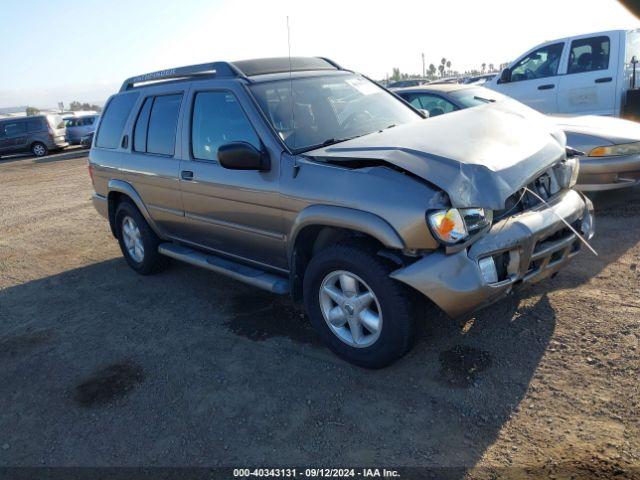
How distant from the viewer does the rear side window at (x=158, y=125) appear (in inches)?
181

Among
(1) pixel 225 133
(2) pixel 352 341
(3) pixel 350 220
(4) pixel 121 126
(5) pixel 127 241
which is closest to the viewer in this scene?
(3) pixel 350 220

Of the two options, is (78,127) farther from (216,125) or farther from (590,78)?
(216,125)

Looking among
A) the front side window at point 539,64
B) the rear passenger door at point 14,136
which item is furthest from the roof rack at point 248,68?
the rear passenger door at point 14,136

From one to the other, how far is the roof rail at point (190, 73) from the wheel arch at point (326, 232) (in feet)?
4.72

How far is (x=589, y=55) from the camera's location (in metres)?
8.09

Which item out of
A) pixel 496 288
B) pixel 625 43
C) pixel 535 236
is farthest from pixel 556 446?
pixel 625 43

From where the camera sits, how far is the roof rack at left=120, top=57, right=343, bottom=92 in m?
4.17

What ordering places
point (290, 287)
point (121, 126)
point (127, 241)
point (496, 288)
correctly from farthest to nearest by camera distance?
point (127, 241) < point (121, 126) < point (290, 287) < point (496, 288)

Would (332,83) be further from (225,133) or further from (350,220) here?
(350,220)

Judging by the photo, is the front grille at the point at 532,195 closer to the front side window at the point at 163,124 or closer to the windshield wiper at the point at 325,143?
the windshield wiper at the point at 325,143

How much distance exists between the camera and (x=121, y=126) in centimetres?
535

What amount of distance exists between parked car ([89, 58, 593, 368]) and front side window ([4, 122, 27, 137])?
20.3 m

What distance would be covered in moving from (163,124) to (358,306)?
267 centimetres

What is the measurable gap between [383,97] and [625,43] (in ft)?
18.0
